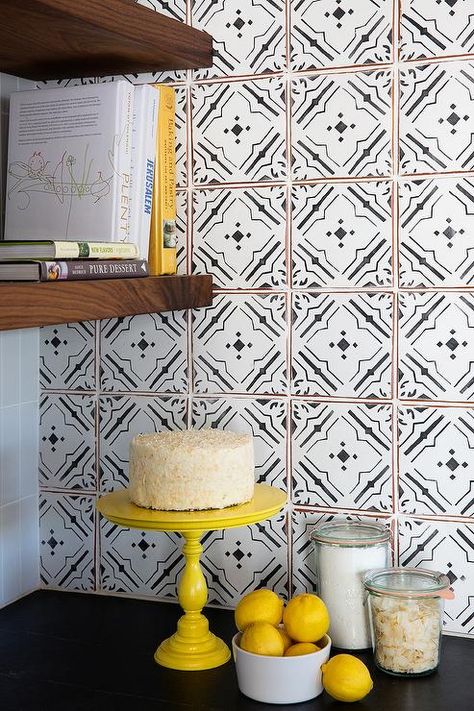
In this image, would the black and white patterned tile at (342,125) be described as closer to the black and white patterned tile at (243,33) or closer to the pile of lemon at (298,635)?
the black and white patterned tile at (243,33)

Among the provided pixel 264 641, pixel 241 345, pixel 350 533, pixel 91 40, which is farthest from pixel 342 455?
pixel 91 40

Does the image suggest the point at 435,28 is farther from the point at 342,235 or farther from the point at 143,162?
the point at 143,162

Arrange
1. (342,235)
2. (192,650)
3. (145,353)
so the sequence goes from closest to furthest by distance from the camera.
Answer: (192,650) < (342,235) < (145,353)

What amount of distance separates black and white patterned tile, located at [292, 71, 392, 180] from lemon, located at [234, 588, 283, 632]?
0.59 meters

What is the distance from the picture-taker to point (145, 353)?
1.45 metres

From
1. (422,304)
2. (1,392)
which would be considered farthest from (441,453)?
(1,392)

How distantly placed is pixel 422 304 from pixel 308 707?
0.55 metres

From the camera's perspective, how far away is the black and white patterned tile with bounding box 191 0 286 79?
1349mm

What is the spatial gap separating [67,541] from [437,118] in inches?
34.0

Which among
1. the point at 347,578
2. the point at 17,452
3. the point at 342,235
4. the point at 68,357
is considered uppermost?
the point at 342,235

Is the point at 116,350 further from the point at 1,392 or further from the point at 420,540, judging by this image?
the point at 420,540

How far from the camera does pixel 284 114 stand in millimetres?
1351

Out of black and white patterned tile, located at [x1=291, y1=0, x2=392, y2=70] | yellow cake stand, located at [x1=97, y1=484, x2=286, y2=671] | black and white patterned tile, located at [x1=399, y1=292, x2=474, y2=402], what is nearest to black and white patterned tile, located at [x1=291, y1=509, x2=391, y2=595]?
yellow cake stand, located at [x1=97, y1=484, x2=286, y2=671]

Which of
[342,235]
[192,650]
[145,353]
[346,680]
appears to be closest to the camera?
[346,680]
